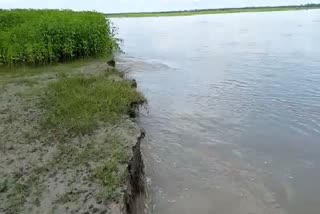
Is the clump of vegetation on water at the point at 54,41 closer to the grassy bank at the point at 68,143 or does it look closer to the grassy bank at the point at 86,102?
the grassy bank at the point at 68,143

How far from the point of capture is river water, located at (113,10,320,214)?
6.07 meters

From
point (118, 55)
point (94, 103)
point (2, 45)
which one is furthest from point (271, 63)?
point (94, 103)

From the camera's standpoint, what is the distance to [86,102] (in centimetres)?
808

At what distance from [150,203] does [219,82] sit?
877 centimetres

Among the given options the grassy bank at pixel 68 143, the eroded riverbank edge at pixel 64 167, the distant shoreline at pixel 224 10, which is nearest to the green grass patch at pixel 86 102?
the grassy bank at pixel 68 143

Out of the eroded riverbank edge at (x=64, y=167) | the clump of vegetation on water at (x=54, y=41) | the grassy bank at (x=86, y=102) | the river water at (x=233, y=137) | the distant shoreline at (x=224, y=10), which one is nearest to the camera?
the eroded riverbank edge at (x=64, y=167)

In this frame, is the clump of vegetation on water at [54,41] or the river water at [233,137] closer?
the river water at [233,137]

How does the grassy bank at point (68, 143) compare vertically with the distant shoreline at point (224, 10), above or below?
above

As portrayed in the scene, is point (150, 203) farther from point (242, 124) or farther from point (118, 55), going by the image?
point (118, 55)

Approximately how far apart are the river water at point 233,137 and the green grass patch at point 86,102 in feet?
2.99

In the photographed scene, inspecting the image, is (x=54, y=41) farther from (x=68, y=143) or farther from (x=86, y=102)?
(x=68, y=143)

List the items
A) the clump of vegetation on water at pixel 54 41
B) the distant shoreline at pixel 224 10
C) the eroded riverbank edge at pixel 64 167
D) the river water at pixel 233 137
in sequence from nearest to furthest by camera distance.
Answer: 1. the eroded riverbank edge at pixel 64 167
2. the river water at pixel 233 137
3. the clump of vegetation on water at pixel 54 41
4. the distant shoreline at pixel 224 10

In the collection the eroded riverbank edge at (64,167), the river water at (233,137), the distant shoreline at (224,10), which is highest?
the eroded riverbank edge at (64,167)

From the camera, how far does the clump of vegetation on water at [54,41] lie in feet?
51.0
